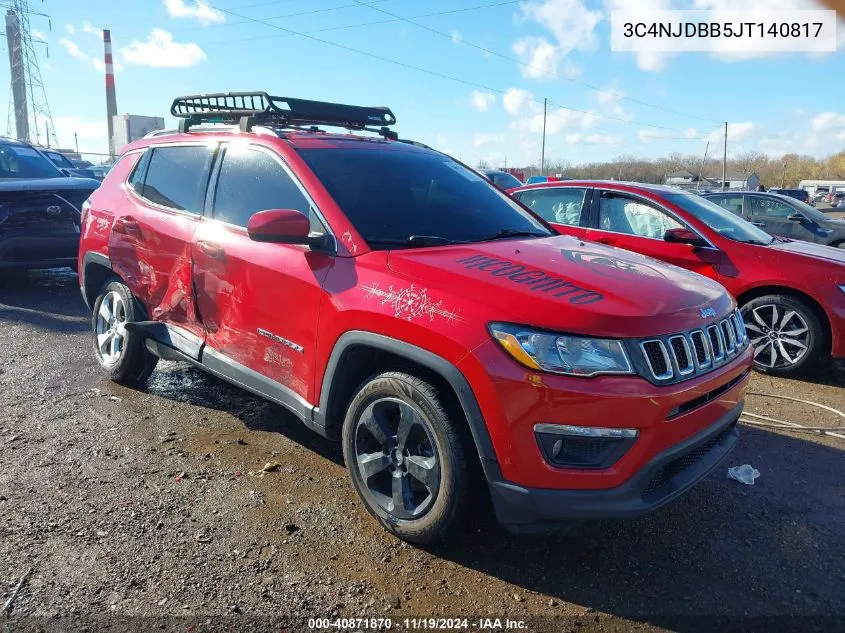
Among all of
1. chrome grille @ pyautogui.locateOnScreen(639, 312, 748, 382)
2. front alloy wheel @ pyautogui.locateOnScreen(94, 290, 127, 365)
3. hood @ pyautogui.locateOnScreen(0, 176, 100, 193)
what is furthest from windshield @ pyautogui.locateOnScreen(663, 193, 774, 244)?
hood @ pyautogui.locateOnScreen(0, 176, 100, 193)

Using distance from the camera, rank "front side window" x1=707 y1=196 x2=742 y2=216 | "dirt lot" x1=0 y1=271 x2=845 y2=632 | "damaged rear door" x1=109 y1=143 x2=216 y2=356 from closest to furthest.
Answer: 1. "dirt lot" x1=0 y1=271 x2=845 y2=632
2. "damaged rear door" x1=109 y1=143 x2=216 y2=356
3. "front side window" x1=707 y1=196 x2=742 y2=216

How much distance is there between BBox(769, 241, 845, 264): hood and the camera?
5.43 meters

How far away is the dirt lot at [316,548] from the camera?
2508 millimetres

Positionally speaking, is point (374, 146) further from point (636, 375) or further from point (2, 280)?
point (2, 280)

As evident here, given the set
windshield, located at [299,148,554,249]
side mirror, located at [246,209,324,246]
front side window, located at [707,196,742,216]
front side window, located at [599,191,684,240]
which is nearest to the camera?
side mirror, located at [246,209,324,246]

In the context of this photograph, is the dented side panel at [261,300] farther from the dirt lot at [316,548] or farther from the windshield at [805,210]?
the windshield at [805,210]

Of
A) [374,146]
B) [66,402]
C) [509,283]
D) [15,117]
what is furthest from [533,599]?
[15,117]

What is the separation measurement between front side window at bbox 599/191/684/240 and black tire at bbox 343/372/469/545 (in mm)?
4017

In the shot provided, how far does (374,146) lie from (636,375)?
88.4 inches

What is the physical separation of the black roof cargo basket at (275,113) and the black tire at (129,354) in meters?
1.24

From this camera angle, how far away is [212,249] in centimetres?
374

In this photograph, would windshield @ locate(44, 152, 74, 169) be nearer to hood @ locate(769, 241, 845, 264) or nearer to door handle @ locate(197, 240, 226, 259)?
door handle @ locate(197, 240, 226, 259)

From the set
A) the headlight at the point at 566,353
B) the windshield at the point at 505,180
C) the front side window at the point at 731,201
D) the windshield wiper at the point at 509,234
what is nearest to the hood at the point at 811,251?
the windshield wiper at the point at 509,234

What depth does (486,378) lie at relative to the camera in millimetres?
2439
